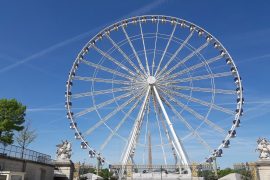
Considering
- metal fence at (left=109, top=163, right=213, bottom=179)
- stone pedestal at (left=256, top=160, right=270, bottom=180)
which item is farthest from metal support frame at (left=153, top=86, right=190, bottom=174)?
stone pedestal at (left=256, top=160, right=270, bottom=180)

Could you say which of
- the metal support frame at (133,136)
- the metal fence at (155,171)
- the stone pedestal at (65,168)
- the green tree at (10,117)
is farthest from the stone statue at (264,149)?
the green tree at (10,117)

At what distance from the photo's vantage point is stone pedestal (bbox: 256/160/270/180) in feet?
124

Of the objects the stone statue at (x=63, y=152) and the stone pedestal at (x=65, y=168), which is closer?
the stone pedestal at (x=65, y=168)

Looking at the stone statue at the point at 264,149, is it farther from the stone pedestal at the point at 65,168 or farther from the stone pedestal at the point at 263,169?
the stone pedestal at the point at 65,168

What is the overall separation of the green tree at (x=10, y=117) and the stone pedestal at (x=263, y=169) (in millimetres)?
31007

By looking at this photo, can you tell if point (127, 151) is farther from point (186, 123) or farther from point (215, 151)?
point (215, 151)

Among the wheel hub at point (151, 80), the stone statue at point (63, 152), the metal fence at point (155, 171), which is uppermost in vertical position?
the wheel hub at point (151, 80)

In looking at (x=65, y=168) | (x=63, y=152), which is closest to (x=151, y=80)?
(x=63, y=152)

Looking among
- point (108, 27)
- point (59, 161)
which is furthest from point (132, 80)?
point (59, 161)

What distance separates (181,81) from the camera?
4056cm

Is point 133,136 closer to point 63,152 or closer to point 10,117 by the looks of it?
point 63,152

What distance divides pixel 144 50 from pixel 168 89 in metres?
6.19

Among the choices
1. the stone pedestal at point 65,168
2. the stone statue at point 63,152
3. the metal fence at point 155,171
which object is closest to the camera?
the metal fence at point 155,171

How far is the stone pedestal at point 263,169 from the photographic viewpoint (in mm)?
37719
